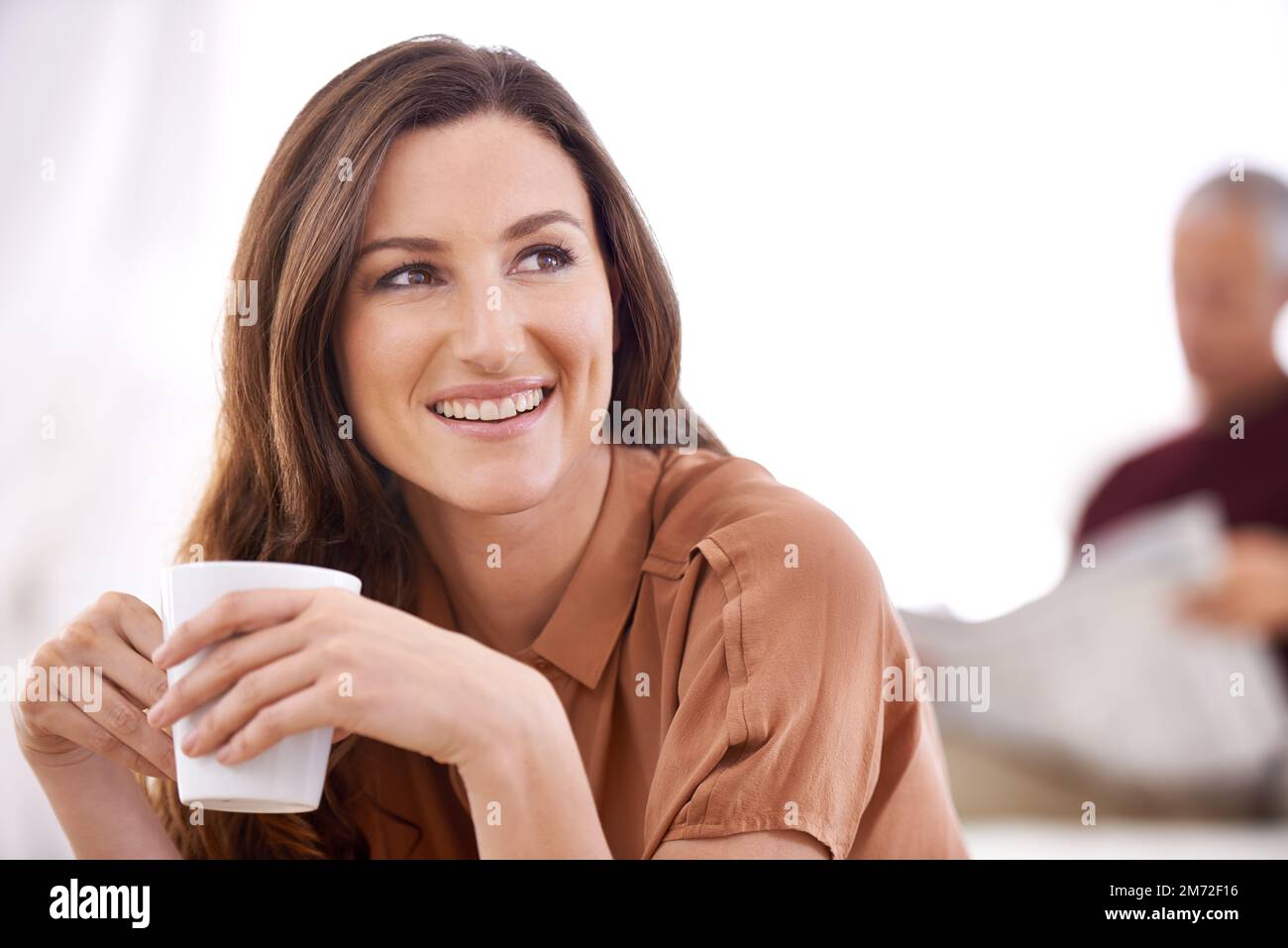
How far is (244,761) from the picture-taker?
0.51 meters

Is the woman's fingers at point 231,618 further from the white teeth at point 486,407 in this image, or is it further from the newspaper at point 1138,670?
the newspaper at point 1138,670

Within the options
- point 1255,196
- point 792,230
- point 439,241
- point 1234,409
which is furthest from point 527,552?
point 1255,196

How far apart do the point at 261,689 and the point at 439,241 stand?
0.36 metres

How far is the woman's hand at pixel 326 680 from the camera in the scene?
0.50 meters

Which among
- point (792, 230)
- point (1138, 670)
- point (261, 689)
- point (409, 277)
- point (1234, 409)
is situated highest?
point (792, 230)

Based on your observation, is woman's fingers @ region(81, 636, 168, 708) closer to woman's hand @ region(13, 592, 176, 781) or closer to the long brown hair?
woman's hand @ region(13, 592, 176, 781)

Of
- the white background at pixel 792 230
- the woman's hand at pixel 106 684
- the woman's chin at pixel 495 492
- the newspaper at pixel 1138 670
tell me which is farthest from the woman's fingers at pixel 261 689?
the newspaper at pixel 1138 670

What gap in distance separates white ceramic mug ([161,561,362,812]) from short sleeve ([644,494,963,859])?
20cm

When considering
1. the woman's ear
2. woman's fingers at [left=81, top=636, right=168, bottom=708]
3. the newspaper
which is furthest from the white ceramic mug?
the newspaper

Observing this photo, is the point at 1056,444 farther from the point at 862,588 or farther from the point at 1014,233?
the point at 862,588

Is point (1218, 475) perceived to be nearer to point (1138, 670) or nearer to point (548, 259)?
point (1138, 670)

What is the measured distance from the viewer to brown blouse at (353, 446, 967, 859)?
61cm

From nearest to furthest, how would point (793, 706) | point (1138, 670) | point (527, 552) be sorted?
1. point (793, 706)
2. point (527, 552)
3. point (1138, 670)

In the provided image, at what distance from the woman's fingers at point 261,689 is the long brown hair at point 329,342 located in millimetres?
294
